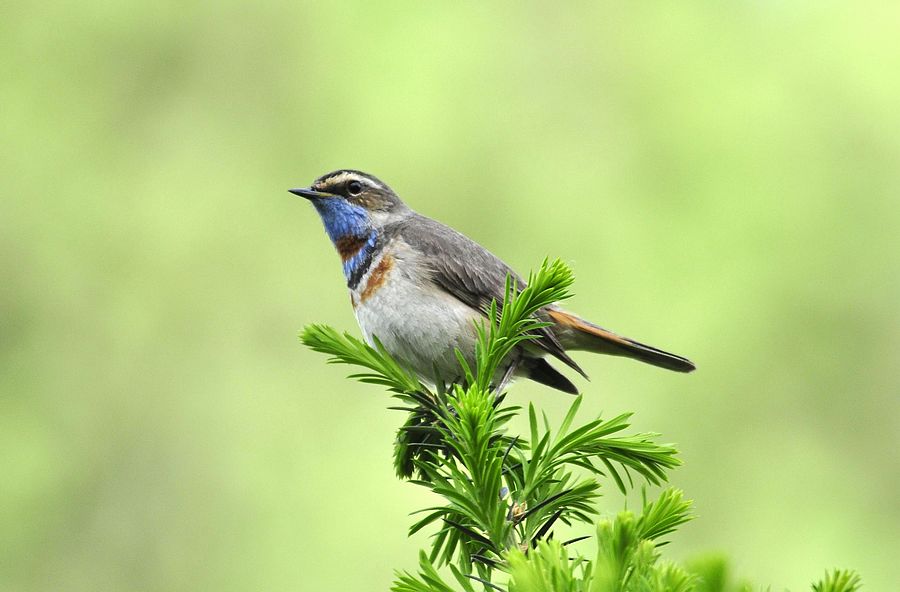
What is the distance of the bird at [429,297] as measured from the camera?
11.6ft

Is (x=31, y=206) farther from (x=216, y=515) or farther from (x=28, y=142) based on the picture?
(x=216, y=515)

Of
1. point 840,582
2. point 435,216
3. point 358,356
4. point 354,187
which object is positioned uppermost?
point 435,216

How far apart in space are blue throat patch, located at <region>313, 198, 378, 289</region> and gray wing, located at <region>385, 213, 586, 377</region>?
12cm

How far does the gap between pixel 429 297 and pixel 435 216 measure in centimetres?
625

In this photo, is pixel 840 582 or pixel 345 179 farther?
pixel 345 179

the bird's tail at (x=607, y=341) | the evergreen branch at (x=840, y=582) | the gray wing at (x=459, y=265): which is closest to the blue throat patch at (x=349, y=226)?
the gray wing at (x=459, y=265)

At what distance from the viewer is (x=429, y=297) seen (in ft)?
12.0

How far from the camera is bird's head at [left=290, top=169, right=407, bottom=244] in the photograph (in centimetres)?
A: 411

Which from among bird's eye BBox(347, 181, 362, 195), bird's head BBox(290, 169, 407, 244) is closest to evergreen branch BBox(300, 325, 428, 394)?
bird's head BBox(290, 169, 407, 244)

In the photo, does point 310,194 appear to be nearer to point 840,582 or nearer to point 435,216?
point 840,582

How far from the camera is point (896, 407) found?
9836mm

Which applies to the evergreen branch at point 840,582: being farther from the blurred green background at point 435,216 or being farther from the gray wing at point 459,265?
the blurred green background at point 435,216

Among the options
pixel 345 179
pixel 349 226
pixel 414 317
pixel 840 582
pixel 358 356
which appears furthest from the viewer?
pixel 345 179

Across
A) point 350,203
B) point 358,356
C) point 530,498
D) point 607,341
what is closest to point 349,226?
point 350,203
